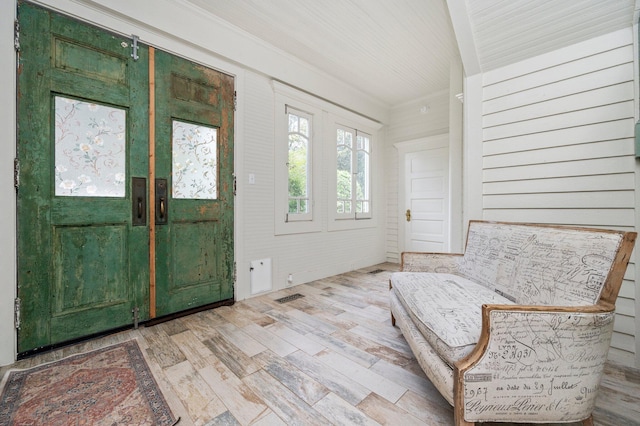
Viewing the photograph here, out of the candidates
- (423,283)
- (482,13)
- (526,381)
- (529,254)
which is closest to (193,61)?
(482,13)

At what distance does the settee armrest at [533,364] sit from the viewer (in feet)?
3.43

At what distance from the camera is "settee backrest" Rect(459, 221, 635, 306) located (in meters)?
1.15

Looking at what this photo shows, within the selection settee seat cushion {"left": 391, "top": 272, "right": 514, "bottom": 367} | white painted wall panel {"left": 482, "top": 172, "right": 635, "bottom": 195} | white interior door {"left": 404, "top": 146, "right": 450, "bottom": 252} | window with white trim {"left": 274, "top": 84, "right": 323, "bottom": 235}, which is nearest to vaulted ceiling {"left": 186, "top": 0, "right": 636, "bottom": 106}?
window with white trim {"left": 274, "top": 84, "right": 323, "bottom": 235}

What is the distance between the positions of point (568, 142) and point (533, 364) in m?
1.78

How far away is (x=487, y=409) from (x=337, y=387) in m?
0.76

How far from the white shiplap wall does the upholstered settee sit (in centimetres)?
75

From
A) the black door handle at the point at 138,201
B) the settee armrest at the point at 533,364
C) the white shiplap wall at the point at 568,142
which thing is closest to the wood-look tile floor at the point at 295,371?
the settee armrest at the point at 533,364

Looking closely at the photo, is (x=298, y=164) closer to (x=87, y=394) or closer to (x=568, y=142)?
(x=568, y=142)

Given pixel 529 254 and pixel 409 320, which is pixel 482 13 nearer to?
pixel 529 254

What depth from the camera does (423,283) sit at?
74.0 inches

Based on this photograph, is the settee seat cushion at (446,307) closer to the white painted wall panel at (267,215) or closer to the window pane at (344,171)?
the white painted wall panel at (267,215)

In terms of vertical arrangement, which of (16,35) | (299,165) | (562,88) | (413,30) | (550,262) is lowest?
(550,262)

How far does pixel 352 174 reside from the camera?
449 centimetres

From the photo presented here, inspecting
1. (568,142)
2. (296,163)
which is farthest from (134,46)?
(568,142)
